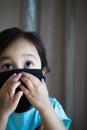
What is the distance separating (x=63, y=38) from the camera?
1.18 m

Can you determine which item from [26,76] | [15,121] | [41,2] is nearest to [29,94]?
[26,76]

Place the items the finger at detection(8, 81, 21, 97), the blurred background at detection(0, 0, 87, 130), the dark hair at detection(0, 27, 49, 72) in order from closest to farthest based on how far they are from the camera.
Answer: the finger at detection(8, 81, 21, 97)
the dark hair at detection(0, 27, 49, 72)
the blurred background at detection(0, 0, 87, 130)

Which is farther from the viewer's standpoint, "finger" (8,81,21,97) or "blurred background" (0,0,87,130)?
Result: "blurred background" (0,0,87,130)

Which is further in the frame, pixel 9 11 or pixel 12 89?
pixel 9 11

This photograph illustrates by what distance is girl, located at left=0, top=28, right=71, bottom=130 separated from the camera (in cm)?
71

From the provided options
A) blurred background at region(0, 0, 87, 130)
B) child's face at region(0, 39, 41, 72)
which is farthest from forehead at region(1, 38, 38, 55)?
blurred background at region(0, 0, 87, 130)

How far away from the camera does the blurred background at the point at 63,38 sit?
1.15 m

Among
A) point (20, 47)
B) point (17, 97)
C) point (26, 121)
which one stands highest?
point (20, 47)

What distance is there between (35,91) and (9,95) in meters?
0.07

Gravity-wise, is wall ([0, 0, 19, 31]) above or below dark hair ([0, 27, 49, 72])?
above

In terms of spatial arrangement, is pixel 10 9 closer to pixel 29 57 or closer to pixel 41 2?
pixel 41 2

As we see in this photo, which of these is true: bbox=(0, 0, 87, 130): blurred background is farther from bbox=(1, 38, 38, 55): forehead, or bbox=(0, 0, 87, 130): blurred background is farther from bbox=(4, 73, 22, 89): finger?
bbox=(4, 73, 22, 89): finger

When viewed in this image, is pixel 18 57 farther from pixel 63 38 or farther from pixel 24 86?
pixel 63 38

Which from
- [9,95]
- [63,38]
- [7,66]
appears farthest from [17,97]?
[63,38]
